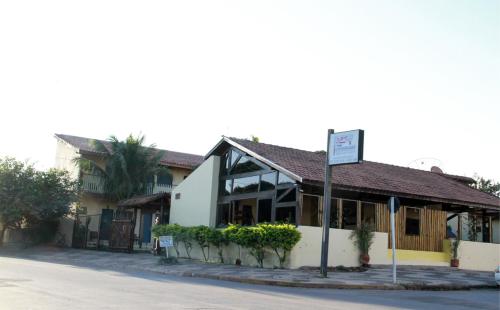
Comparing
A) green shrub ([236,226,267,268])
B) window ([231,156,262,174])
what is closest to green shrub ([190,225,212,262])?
green shrub ([236,226,267,268])

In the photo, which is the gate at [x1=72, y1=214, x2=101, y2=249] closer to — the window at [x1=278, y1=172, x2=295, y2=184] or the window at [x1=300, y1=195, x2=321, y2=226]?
the window at [x1=278, y1=172, x2=295, y2=184]

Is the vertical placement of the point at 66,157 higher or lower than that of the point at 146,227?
higher

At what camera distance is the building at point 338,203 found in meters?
21.2

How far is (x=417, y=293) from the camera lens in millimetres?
14844

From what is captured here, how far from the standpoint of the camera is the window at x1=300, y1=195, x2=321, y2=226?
21.7 metres

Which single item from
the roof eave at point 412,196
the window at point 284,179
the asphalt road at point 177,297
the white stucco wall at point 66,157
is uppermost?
the white stucco wall at point 66,157

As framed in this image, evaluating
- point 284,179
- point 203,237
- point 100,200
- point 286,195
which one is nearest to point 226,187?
point 203,237

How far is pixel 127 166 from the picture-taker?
119 feet

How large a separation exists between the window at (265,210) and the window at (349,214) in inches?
118

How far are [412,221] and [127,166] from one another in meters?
19.6

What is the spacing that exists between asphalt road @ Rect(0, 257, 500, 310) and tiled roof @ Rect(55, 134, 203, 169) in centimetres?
2399

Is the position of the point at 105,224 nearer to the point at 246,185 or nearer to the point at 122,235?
the point at 122,235

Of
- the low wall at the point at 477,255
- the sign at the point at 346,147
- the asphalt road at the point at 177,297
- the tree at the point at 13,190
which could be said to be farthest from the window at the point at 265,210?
the tree at the point at 13,190

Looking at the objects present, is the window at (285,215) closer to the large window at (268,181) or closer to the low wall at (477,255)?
the large window at (268,181)
